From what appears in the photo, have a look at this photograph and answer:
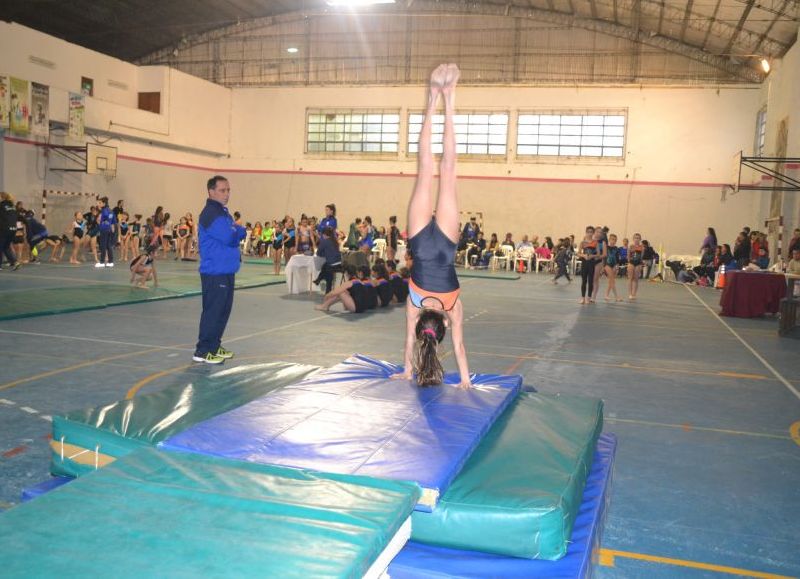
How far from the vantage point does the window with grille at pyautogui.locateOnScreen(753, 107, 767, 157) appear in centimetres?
2392

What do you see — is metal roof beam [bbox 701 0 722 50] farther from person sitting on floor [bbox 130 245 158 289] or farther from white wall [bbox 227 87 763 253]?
person sitting on floor [bbox 130 245 158 289]

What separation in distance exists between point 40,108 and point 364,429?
22.5 meters

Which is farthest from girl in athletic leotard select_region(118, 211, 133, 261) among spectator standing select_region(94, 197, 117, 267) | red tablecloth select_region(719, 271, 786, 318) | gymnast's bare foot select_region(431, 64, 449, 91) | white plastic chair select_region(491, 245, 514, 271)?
gymnast's bare foot select_region(431, 64, 449, 91)

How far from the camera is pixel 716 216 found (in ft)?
83.9

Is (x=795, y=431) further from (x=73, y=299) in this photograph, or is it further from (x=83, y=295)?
(x=83, y=295)

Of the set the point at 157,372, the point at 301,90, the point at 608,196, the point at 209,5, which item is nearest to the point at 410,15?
the point at 301,90

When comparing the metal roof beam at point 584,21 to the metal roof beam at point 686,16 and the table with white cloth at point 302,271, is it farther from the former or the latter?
the table with white cloth at point 302,271

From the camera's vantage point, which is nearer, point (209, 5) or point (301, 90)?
point (209, 5)

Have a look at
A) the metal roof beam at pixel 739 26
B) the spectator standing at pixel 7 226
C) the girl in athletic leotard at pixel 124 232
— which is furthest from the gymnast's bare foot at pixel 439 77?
the girl in athletic leotard at pixel 124 232

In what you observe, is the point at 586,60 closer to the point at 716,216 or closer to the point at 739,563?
the point at 716,216

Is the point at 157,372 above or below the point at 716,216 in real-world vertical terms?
below

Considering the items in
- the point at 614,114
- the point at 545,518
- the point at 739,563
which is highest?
the point at 614,114

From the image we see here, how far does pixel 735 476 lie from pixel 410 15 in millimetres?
26232

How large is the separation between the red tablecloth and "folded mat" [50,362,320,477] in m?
11.7
